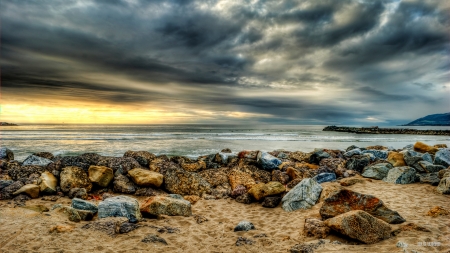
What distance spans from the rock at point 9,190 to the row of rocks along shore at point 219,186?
0.08ft

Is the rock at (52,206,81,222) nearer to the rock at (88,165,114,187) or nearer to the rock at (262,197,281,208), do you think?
the rock at (88,165,114,187)

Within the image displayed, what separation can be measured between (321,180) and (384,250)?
19.2 ft

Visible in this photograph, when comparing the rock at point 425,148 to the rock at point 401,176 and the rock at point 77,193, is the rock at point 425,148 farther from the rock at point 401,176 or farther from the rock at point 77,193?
the rock at point 77,193

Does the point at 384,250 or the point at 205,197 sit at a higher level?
the point at 384,250

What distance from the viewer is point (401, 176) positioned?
352 inches

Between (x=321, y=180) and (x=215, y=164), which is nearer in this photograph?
(x=321, y=180)

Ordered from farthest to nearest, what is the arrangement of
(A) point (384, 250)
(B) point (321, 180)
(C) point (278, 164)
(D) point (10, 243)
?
(C) point (278, 164), (B) point (321, 180), (D) point (10, 243), (A) point (384, 250)

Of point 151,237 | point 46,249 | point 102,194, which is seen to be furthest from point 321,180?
point 46,249

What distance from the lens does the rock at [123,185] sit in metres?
8.84

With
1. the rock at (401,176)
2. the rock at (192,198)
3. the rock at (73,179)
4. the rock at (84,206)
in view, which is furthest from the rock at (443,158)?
the rock at (73,179)

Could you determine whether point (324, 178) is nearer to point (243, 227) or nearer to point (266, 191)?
point (266, 191)

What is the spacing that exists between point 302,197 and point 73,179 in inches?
306

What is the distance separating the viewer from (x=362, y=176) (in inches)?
405

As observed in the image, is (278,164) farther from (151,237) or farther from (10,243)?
(10,243)
